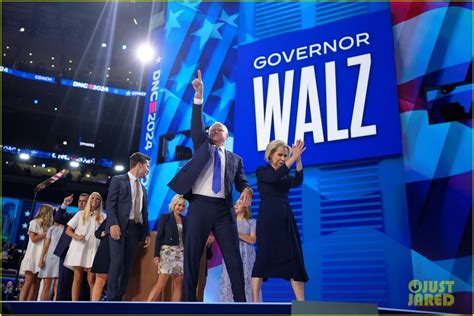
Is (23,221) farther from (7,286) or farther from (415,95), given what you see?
(415,95)

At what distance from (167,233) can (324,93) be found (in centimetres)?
304

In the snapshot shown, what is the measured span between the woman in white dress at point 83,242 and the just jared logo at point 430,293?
3.66 m

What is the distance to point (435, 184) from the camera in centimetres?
509

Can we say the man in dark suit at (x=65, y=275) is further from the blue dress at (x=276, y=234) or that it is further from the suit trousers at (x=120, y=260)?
the blue dress at (x=276, y=234)

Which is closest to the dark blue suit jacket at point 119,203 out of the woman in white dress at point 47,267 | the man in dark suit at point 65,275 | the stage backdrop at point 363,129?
the man in dark suit at point 65,275

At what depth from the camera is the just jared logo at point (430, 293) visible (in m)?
4.70

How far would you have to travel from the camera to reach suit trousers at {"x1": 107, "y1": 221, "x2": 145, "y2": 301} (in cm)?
354

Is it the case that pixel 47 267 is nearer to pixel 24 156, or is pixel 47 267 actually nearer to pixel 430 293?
pixel 430 293

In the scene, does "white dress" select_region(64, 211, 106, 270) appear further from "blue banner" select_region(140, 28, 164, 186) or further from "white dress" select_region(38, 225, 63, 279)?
"blue banner" select_region(140, 28, 164, 186)

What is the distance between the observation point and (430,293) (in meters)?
4.80

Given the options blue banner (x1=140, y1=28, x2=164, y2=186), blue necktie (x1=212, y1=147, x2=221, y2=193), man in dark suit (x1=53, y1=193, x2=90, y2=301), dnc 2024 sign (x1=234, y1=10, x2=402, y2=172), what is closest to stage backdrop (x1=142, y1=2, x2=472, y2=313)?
dnc 2024 sign (x1=234, y1=10, x2=402, y2=172)

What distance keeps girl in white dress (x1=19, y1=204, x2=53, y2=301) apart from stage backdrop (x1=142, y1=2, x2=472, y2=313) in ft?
5.95

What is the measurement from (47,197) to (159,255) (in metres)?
15.4

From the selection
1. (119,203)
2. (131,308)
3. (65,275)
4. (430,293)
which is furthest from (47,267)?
(430,293)
